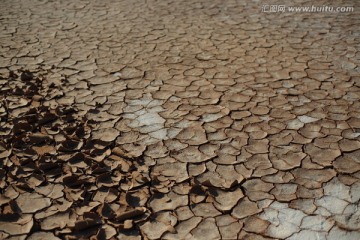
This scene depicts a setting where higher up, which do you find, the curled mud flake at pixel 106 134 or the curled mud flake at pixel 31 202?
the curled mud flake at pixel 106 134

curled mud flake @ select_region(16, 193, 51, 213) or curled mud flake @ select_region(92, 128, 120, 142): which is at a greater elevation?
curled mud flake @ select_region(92, 128, 120, 142)

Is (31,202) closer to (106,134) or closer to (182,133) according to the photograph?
(106,134)

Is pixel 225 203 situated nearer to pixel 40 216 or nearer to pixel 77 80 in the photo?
pixel 40 216

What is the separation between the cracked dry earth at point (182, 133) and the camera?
1738 millimetres

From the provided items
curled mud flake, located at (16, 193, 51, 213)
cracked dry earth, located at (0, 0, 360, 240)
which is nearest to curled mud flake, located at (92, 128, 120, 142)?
cracked dry earth, located at (0, 0, 360, 240)

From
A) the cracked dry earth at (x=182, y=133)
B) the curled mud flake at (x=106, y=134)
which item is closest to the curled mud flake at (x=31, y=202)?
the cracked dry earth at (x=182, y=133)

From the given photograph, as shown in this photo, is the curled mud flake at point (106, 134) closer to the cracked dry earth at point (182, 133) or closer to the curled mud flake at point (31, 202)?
Answer: the cracked dry earth at point (182, 133)

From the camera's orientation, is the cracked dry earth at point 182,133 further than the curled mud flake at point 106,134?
No

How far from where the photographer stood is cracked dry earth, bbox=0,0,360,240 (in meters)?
1.74

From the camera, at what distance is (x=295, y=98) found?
9.08ft

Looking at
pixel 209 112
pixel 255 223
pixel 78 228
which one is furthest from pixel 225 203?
pixel 209 112

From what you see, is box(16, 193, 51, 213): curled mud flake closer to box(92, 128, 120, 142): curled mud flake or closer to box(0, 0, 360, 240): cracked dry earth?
box(0, 0, 360, 240): cracked dry earth

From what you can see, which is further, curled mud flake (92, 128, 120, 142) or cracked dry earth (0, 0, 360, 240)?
curled mud flake (92, 128, 120, 142)

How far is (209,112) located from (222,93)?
A: 33 centimetres
